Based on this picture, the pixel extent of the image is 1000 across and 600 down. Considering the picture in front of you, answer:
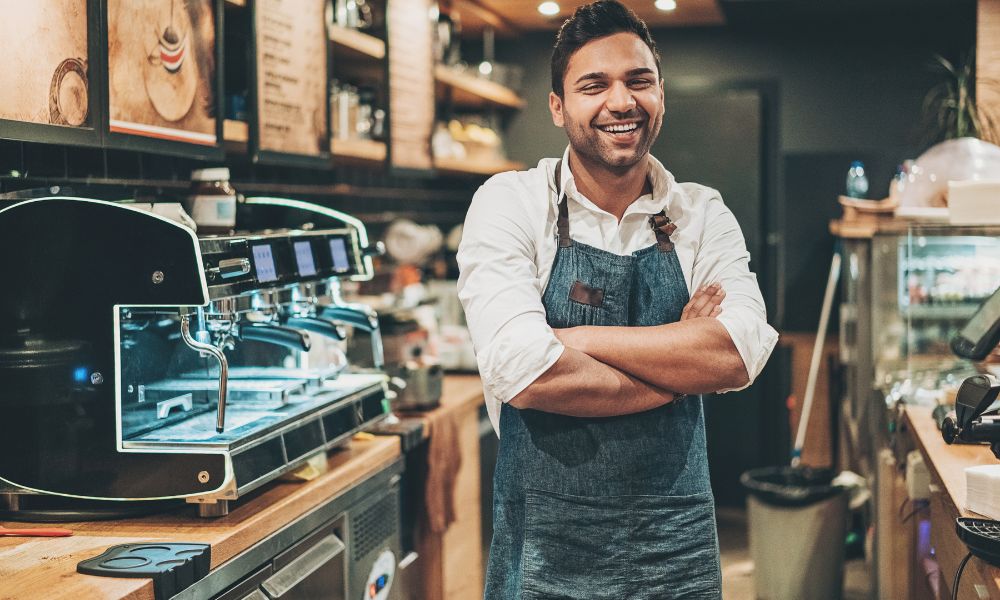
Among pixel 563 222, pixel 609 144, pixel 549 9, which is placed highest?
pixel 549 9

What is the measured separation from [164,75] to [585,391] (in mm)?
1288

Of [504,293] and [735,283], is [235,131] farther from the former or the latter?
[735,283]

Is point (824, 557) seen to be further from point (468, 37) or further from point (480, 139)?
point (468, 37)

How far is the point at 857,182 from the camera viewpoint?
555 cm

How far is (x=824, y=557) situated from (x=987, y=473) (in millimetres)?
2477

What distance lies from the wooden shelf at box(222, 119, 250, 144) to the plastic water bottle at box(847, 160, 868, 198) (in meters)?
3.52

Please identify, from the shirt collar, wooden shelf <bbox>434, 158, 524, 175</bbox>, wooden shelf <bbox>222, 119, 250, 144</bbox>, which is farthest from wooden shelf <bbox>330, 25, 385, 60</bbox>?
the shirt collar

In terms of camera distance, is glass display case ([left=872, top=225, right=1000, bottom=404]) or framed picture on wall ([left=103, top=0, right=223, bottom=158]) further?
glass display case ([left=872, top=225, right=1000, bottom=404])

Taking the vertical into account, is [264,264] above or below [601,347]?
above

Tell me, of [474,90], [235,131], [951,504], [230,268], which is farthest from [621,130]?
[474,90]

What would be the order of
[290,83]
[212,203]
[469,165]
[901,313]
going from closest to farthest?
1. [212,203]
2. [290,83]
3. [901,313]
4. [469,165]

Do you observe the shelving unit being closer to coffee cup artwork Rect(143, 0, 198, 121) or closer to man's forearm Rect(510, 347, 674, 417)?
man's forearm Rect(510, 347, 674, 417)

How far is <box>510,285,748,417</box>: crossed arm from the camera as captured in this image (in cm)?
187

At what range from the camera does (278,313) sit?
2631mm
